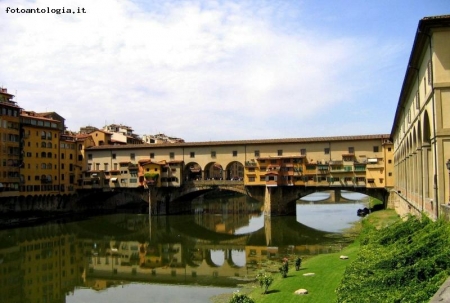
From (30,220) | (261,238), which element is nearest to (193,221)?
(261,238)

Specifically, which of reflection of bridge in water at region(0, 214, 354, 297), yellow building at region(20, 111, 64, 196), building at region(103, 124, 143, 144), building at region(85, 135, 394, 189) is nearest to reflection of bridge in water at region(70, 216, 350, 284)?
reflection of bridge in water at region(0, 214, 354, 297)

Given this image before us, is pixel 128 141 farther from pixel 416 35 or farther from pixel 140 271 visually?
pixel 416 35

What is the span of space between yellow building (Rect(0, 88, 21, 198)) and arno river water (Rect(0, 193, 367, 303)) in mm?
7745

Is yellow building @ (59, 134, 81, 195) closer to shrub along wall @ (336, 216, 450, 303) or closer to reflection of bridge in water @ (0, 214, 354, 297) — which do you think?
reflection of bridge in water @ (0, 214, 354, 297)

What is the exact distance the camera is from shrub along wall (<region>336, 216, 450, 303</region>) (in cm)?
1068

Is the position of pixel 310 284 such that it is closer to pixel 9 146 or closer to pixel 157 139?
pixel 9 146

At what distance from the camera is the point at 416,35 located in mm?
19531

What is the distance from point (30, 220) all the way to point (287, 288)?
47034 millimetres

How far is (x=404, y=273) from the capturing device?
12273mm

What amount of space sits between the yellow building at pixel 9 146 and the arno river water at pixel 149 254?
775 centimetres

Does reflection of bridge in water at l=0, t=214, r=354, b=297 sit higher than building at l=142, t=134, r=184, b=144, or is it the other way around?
building at l=142, t=134, r=184, b=144

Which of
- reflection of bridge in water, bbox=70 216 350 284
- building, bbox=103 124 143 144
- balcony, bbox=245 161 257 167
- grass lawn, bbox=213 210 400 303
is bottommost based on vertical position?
reflection of bridge in water, bbox=70 216 350 284

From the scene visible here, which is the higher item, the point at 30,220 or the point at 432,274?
the point at 432,274

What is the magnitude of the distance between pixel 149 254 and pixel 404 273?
27248 mm
